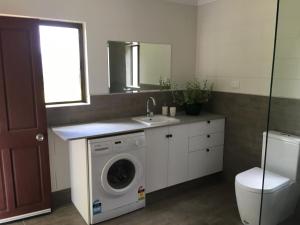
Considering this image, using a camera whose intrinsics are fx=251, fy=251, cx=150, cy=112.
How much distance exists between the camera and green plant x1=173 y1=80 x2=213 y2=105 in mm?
3291

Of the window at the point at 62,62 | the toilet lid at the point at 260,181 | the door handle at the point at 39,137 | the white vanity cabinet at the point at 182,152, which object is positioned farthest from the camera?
the white vanity cabinet at the point at 182,152

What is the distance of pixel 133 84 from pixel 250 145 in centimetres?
164

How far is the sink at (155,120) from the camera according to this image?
2829 millimetres

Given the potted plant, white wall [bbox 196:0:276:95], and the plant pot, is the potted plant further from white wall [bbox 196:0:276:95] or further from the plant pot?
white wall [bbox 196:0:276:95]

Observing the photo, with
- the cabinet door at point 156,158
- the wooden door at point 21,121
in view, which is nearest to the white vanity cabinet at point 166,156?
the cabinet door at point 156,158

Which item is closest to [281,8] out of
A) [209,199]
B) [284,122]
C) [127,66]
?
[284,122]

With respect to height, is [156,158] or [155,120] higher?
[155,120]

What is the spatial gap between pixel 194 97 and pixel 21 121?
2030 mm

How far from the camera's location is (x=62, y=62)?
282cm

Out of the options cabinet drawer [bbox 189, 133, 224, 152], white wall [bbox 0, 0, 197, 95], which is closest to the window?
white wall [bbox 0, 0, 197, 95]

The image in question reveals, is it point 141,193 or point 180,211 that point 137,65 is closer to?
point 141,193

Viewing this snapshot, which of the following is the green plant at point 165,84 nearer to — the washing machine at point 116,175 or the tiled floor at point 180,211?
the washing machine at point 116,175

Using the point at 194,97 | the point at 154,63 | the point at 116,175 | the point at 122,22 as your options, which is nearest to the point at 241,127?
the point at 194,97

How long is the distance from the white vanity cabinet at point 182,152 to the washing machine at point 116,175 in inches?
6.4
